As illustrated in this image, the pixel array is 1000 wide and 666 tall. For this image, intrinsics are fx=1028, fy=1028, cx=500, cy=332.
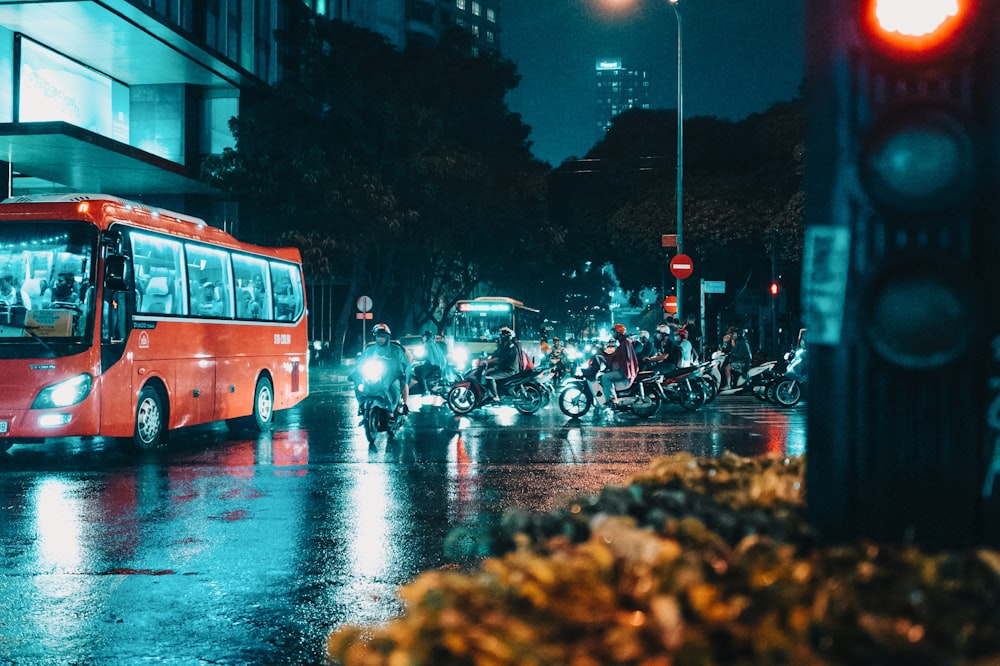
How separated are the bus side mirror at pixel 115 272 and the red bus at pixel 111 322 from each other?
0.01 meters

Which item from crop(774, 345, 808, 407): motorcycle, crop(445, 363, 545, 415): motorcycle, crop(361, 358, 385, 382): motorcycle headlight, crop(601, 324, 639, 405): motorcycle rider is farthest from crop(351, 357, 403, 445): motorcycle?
crop(774, 345, 808, 407): motorcycle

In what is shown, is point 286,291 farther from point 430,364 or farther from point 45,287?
point 45,287

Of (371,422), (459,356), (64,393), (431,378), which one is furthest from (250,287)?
(459,356)

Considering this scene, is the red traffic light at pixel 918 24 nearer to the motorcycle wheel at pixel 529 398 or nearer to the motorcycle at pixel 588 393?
the motorcycle at pixel 588 393

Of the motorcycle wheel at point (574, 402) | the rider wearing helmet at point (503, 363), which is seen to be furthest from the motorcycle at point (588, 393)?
the rider wearing helmet at point (503, 363)

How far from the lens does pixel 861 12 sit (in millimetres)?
3137

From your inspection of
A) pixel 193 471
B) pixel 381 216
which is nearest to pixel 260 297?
pixel 193 471

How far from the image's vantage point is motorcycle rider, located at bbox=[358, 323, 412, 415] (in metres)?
14.5

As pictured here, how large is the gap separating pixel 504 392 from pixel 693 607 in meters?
16.2

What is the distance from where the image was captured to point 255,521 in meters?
8.36

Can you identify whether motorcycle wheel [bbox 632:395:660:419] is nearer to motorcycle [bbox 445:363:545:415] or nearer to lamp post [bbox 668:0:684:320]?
motorcycle [bbox 445:363:545:415]

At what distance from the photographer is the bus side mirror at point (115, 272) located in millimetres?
11938

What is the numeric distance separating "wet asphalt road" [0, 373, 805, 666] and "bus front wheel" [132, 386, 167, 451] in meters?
0.35

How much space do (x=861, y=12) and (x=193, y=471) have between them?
9.86 metres
